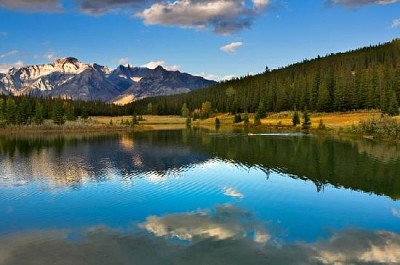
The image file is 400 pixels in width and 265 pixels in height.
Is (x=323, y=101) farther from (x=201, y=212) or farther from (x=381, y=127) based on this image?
(x=201, y=212)

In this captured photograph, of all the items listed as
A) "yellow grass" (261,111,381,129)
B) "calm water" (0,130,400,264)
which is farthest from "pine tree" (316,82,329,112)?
"calm water" (0,130,400,264)

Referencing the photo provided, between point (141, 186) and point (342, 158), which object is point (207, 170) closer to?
point (141, 186)

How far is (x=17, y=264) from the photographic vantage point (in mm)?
23219

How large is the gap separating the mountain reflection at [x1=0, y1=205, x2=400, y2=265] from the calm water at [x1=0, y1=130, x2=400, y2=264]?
7 centimetres

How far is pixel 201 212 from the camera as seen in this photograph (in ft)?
114

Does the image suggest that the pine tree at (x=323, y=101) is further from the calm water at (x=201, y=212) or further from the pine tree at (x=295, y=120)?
the calm water at (x=201, y=212)

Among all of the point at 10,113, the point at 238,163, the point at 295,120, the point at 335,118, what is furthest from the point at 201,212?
the point at 10,113

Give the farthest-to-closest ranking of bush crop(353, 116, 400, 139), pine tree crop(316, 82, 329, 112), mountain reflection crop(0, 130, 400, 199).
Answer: pine tree crop(316, 82, 329, 112) < bush crop(353, 116, 400, 139) < mountain reflection crop(0, 130, 400, 199)

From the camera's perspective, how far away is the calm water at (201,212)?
81.7 feet

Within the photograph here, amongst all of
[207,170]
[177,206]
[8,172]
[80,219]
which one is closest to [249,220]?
[177,206]

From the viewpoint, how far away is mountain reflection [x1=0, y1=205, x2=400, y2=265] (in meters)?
23.7

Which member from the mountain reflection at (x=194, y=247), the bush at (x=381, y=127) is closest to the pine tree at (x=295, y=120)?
the bush at (x=381, y=127)

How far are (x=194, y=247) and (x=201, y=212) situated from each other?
9119mm

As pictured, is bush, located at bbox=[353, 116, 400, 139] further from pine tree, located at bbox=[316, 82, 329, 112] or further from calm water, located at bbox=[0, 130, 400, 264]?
pine tree, located at bbox=[316, 82, 329, 112]
